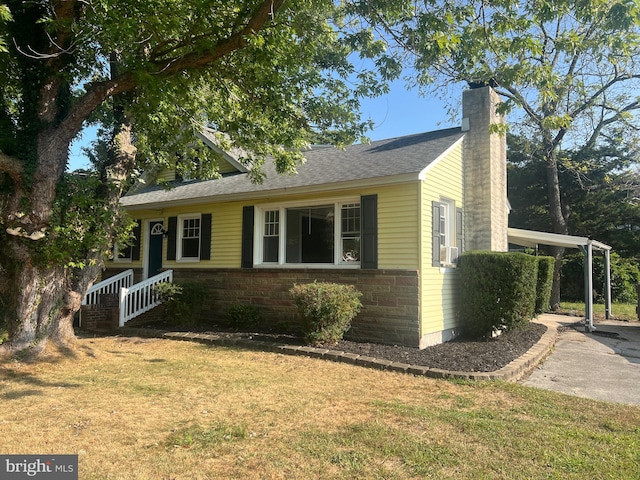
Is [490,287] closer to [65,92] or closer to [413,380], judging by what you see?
[413,380]

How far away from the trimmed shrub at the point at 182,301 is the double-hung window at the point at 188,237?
5.64 ft

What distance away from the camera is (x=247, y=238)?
1063cm

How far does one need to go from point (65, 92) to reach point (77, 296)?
360 cm

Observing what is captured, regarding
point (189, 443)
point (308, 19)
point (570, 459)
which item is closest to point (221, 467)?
point (189, 443)

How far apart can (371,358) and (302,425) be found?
9.68 ft

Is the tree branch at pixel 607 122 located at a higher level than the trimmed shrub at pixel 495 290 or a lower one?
higher

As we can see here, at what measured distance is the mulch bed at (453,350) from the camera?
6.91 meters

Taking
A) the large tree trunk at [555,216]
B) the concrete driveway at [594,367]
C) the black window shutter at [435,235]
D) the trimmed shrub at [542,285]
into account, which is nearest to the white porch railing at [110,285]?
the black window shutter at [435,235]

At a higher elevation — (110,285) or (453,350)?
(110,285)

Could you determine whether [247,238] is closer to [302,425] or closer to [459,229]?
[459,229]

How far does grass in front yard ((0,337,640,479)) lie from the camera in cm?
345

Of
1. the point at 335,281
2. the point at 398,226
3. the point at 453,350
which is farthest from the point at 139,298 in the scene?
the point at 453,350

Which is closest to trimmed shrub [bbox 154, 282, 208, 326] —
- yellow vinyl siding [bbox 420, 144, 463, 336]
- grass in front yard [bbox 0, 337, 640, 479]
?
grass in front yard [bbox 0, 337, 640, 479]

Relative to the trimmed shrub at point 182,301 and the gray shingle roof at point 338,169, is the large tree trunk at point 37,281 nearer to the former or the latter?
the trimmed shrub at point 182,301
